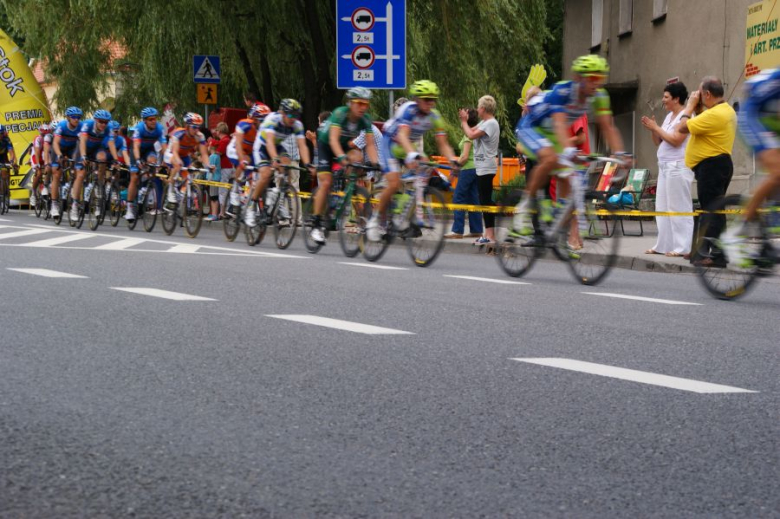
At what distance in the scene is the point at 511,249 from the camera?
40.0 feet

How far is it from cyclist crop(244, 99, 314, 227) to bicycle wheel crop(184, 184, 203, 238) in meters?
2.06

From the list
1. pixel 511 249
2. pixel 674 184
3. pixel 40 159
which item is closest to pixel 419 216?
pixel 511 249

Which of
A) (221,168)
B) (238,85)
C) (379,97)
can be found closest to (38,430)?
(221,168)

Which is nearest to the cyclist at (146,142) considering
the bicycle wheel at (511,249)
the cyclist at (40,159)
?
the cyclist at (40,159)

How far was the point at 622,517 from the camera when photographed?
158 inches

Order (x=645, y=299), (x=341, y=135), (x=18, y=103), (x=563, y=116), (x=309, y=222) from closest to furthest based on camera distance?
(x=645, y=299) < (x=563, y=116) < (x=341, y=135) < (x=309, y=222) < (x=18, y=103)

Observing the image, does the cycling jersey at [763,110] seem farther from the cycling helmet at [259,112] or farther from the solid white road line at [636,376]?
the cycling helmet at [259,112]

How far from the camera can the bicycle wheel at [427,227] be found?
1314 centimetres

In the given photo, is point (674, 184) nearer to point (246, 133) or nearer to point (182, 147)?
point (246, 133)

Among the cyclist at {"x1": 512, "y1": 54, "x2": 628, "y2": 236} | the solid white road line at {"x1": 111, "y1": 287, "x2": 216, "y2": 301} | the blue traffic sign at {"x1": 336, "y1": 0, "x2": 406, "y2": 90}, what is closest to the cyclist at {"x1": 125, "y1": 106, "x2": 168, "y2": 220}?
the blue traffic sign at {"x1": 336, "y1": 0, "x2": 406, "y2": 90}

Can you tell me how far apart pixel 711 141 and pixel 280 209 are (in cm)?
576

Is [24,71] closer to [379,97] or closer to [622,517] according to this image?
[379,97]

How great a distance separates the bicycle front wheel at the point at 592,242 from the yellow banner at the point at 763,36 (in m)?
9.97

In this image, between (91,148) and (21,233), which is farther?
(91,148)
